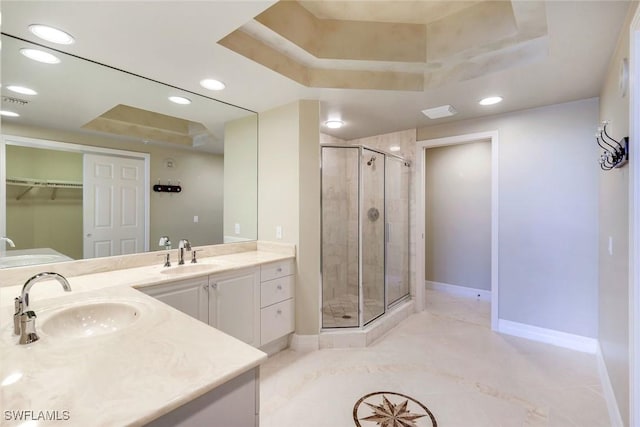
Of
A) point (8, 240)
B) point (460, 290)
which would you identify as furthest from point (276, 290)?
point (460, 290)

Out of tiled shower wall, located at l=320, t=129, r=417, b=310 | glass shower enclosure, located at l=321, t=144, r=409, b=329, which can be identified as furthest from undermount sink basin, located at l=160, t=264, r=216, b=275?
tiled shower wall, located at l=320, t=129, r=417, b=310

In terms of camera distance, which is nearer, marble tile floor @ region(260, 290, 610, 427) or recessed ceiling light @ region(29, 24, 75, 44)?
recessed ceiling light @ region(29, 24, 75, 44)

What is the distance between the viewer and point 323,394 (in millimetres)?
2039

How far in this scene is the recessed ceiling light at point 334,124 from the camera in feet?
11.3

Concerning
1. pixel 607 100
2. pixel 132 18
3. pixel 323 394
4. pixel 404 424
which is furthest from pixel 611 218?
pixel 132 18

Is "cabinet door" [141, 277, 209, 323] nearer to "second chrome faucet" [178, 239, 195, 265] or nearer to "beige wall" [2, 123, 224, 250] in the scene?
"second chrome faucet" [178, 239, 195, 265]

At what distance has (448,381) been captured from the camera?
2197 mm

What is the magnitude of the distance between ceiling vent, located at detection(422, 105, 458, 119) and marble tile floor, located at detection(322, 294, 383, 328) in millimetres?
2112

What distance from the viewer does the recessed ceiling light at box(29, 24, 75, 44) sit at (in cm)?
163

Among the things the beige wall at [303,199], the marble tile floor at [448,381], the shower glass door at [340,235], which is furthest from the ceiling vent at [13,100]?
the marble tile floor at [448,381]

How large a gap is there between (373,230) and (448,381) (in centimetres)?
174

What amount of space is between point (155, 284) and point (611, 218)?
119 inches

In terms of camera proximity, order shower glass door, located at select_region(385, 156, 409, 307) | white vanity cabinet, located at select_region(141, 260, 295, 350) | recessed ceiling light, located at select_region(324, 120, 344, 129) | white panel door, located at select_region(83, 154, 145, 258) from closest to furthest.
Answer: white vanity cabinet, located at select_region(141, 260, 295, 350) → white panel door, located at select_region(83, 154, 145, 258) → recessed ceiling light, located at select_region(324, 120, 344, 129) → shower glass door, located at select_region(385, 156, 409, 307)

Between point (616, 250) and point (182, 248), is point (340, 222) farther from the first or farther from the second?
point (616, 250)
